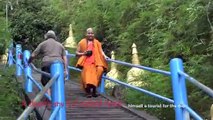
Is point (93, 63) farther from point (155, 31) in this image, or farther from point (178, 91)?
point (178, 91)

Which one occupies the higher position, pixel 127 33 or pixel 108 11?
pixel 108 11

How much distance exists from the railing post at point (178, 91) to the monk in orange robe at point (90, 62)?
381cm

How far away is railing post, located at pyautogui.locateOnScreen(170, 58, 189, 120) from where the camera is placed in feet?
16.4

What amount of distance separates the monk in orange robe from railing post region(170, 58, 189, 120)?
381cm

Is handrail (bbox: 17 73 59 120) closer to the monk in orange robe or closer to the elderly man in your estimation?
the elderly man

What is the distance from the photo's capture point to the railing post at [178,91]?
5.00 metres

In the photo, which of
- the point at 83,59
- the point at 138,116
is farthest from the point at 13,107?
the point at 138,116

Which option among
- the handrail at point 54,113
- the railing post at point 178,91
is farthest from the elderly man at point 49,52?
the handrail at point 54,113

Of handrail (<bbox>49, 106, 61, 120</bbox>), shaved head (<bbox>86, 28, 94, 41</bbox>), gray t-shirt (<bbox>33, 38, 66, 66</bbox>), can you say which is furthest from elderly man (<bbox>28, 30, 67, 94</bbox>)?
handrail (<bbox>49, 106, 61, 120</bbox>)

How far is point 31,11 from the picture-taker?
24.4 m

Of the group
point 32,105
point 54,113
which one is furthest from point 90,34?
point 32,105

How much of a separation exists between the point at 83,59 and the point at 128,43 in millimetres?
3763

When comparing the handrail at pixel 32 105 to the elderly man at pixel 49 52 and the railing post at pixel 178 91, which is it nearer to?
the railing post at pixel 178 91

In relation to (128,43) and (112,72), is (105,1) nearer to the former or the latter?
(128,43)
